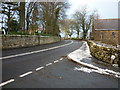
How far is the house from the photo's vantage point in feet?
148

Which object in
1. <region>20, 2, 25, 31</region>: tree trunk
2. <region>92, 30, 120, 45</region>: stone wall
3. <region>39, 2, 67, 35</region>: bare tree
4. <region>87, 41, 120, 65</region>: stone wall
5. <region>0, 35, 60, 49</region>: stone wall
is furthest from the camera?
<region>92, 30, 120, 45</region>: stone wall

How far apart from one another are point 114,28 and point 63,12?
2249 centimetres

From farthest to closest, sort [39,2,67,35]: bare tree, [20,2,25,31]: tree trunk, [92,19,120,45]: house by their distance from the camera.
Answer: [92,19,120,45]: house
[39,2,67,35]: bare tree
[20,2,25,31]: tree trunk

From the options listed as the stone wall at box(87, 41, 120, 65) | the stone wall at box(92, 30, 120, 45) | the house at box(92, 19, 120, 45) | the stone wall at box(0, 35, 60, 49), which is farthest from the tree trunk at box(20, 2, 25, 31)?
the house at box(92, 19, 120, 45)

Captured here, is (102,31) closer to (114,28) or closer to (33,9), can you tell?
(114,28)

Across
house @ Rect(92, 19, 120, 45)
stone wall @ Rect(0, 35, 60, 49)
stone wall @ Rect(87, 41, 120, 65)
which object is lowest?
stone wall @ Rect(87, 41, 120, 65)

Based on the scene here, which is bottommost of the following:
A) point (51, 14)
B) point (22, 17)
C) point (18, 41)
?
point (18, 41)

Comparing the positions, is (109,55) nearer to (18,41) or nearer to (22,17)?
(18,41)

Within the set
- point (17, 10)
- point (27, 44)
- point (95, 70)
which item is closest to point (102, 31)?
point (17, 10)

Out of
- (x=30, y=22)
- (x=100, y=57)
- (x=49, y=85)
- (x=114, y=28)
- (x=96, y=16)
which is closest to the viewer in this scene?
(x=49, y=85)

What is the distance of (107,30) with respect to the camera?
46.7 m

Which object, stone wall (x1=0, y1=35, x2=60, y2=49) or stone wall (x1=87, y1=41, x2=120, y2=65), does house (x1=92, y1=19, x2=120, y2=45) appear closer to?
stone wall (x1=0, y1=35, x2=60, y2=49)

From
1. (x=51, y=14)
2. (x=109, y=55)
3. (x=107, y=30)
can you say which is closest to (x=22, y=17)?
(x=51, y=14)

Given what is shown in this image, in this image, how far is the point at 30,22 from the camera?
27109 millimetres
